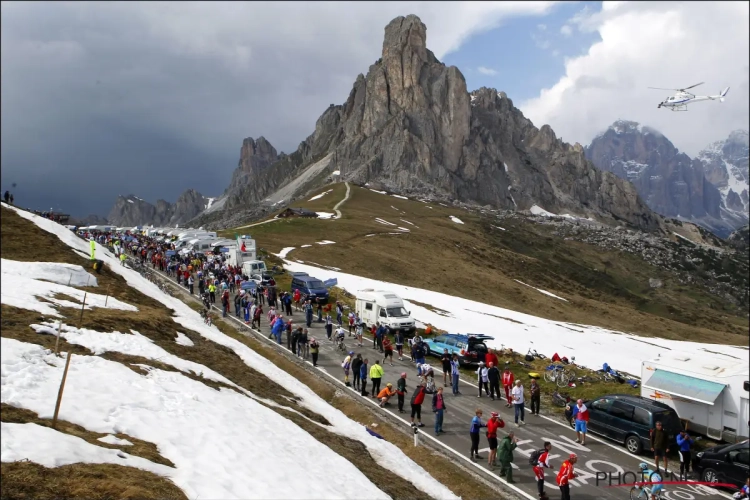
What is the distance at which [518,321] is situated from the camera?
152 feet

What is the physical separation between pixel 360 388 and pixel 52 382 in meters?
14.0

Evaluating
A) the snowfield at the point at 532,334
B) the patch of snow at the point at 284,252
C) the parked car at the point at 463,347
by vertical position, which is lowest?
the snowfield at the point at 532,334

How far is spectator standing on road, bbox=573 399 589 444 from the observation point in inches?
723

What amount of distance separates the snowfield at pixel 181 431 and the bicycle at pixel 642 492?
5700 millimetres

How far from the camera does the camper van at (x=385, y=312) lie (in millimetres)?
33031

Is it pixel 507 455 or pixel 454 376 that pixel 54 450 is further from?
pixel 454 376

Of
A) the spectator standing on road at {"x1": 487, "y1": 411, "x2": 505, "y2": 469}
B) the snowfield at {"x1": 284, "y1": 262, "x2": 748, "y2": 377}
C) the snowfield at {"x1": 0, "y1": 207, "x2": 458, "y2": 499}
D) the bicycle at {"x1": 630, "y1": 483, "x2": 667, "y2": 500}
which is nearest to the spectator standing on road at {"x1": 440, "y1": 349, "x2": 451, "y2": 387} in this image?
the spectator standing on road at {"x1": 487, "y1": 411, "x2": 505, "y2": 469}

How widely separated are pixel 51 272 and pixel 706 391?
29650mm

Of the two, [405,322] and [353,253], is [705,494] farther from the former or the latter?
[353,253]

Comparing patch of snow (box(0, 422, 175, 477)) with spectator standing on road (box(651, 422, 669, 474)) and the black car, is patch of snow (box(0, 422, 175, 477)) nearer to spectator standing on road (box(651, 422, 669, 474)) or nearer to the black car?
spectator standing on road (box(651, 422, 669, 474))

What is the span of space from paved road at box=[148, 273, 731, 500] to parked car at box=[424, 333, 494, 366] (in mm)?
→ 2201

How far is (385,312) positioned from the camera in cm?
3356

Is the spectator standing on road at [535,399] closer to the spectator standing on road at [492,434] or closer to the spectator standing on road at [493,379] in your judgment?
the spectator standing on road at [493,379]

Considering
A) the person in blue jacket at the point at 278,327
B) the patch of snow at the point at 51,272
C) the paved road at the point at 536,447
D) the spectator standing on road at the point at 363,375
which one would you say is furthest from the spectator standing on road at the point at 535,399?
the patch of snow at the point at 51,272
